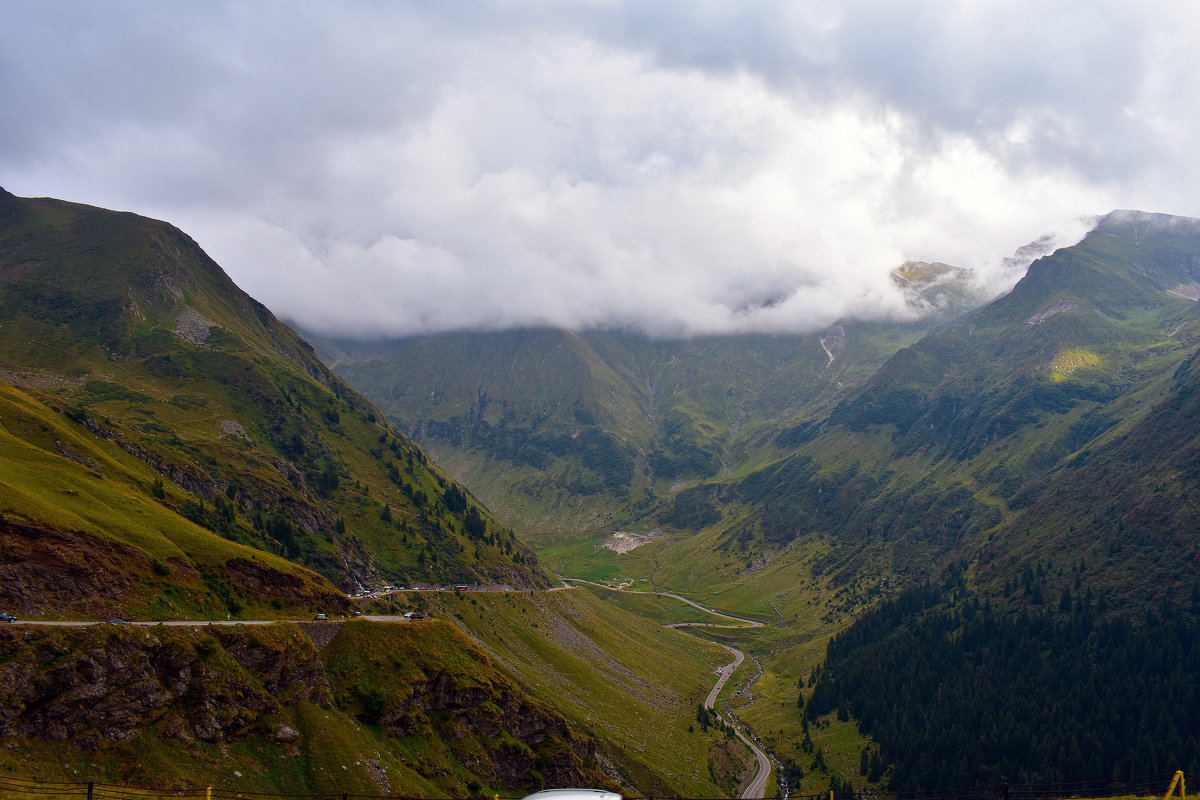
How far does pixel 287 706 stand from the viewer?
249 ft

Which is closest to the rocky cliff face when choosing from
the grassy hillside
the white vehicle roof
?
the grassy hillside

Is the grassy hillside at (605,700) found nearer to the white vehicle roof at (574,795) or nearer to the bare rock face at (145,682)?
the bare rock face at (145,682)

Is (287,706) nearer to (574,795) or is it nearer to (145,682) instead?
(145,682)

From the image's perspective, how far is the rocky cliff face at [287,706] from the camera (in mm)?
59594

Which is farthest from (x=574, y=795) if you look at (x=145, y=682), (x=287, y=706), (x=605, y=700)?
(x=605, y=700)

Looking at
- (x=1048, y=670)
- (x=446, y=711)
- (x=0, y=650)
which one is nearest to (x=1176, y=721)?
(x=1048, y=670)

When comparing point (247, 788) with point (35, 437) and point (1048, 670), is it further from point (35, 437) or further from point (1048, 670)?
point (1048, 670)

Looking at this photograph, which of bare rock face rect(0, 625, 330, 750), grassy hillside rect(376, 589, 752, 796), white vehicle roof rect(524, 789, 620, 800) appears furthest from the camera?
grassy hillside rect(376, 589, 752, 796)

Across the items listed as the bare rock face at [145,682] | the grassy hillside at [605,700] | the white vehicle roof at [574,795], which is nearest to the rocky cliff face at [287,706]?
the bare rock face at [145,682]

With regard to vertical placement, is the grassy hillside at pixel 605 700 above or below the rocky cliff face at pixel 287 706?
below

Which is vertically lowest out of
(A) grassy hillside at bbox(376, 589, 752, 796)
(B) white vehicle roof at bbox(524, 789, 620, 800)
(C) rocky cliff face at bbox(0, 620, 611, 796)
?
(A) grassy hillside at bbox(376, 589, 752, 796)

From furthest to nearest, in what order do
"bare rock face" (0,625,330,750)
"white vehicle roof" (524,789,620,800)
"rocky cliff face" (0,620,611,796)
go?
"rocky cliff face" (0,620,611,796), "bare rock face" (0,625,330,750), "white vehicle roof" (524,789,620,800)

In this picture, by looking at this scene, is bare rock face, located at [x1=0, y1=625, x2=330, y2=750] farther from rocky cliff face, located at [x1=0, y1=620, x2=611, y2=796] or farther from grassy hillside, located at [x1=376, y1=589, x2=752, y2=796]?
grassy hillside, located at [x1=376, y1=589, x2=752, y2=796]

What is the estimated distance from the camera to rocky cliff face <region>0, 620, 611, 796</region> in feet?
196
